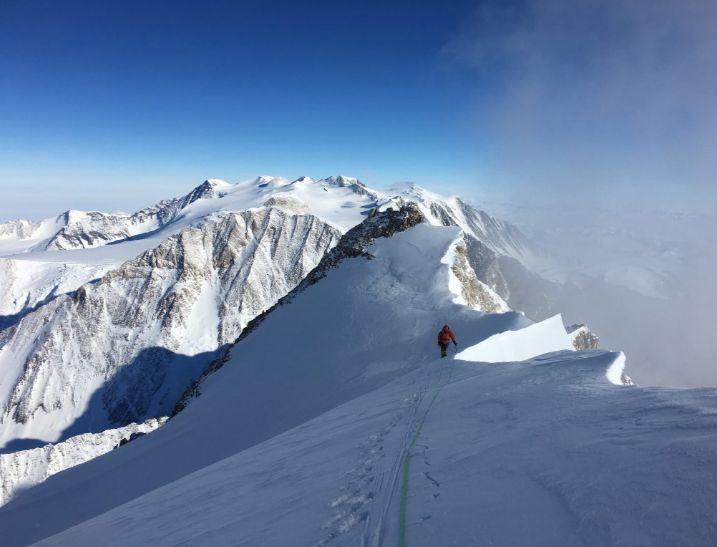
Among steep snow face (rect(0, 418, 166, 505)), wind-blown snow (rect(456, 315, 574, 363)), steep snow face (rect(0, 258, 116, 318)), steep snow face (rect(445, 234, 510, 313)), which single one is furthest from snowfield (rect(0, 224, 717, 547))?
steep snow face (rect(0, 258, 116, 318))

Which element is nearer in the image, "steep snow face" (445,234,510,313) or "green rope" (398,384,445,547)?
"green rope" (398,384,445,547)

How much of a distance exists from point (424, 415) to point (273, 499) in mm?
4350

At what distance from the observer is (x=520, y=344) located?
22.1 meters

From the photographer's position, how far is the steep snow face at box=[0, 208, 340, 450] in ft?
361

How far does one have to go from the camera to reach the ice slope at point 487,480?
416 centimetres

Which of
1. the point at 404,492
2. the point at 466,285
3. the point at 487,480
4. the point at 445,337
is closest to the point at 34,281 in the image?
the point at 466,285

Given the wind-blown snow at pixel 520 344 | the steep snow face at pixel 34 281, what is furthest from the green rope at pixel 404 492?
the steep snow face at pixel 34 281

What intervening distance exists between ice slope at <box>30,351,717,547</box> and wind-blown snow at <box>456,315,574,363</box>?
25.0 feet

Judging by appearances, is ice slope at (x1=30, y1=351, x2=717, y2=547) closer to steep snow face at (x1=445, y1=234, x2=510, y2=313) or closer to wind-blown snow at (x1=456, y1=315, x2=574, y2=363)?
wind-blown snow at (x1=456, y1=315, x2=574, y2=363)

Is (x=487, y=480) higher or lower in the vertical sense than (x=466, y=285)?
lower

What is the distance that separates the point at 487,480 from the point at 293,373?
23.1 meters

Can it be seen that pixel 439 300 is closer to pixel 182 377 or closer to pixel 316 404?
pixel 316 404

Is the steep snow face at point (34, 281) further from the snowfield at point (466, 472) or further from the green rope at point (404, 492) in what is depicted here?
the green rope at point (404, 492)

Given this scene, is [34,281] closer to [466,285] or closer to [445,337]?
[466,285]
